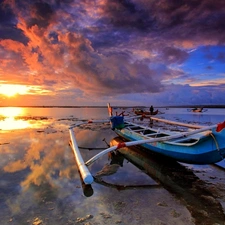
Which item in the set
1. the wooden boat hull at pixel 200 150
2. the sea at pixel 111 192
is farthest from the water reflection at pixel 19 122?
the wooden boat hull at pixel 200 150

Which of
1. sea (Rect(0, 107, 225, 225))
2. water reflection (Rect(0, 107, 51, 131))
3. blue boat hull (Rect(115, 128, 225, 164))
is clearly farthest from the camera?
water reflection (Rect(0, 107, 51, 131))

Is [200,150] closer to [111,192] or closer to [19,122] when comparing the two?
[111,192]

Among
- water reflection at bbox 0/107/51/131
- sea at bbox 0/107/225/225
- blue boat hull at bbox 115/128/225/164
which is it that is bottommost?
sea at bbox 0/107/225/225

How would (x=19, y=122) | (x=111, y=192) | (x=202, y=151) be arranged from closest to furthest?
(x=111, y=192) → (x=202, y=151) → (x=19, y=122)

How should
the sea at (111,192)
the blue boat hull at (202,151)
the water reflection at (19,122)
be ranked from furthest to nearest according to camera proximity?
the water reflection at (19,122), the blue boat hull at (202,151), the sea at (111,192)

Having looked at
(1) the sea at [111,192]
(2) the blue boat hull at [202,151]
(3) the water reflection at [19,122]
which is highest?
(2) the blue boat hull at [202,151]

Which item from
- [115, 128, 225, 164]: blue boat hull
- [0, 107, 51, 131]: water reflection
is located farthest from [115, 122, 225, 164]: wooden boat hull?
[0, 107, 51, 131]: water reflection

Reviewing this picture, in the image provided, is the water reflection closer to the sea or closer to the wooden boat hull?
the sea

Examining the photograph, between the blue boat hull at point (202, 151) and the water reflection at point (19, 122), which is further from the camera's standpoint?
the water reflection at point (19, 122)

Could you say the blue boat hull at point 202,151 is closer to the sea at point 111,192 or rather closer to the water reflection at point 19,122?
the sea at point 111,192

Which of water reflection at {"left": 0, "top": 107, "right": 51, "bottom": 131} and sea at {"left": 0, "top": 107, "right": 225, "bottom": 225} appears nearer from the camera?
sea at {"left": 0, "top": 107, "right": 225, "bottom": 225}

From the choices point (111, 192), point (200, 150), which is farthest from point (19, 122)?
point (200, 150)

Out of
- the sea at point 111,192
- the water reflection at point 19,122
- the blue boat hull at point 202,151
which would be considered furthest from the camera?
the water reflection at point 19,122

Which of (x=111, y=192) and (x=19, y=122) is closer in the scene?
(x=111, y=192)
